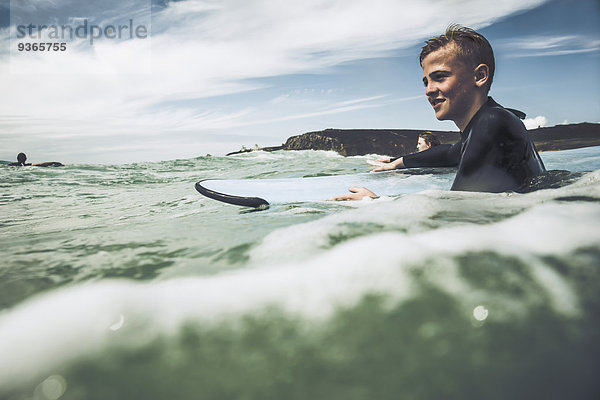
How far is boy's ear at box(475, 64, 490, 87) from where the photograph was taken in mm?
1879

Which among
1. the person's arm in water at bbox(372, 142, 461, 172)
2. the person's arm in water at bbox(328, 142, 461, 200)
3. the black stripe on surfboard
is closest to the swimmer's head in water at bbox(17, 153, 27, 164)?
the black stripe on surfboard

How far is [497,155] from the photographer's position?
161cm

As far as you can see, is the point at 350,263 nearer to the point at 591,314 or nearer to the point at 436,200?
the point at 591,314

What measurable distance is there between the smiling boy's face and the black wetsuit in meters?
0.16

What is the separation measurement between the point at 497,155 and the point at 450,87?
21.0 inches

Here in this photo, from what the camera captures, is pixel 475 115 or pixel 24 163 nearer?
pixel 475 115

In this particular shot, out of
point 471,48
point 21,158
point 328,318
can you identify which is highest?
point 471,48

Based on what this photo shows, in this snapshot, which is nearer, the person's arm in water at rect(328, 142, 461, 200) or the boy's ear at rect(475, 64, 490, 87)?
the boy's ear at rect(475, 64, 490, 87)

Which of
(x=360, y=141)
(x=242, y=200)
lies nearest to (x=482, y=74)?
(x=242, y=200)

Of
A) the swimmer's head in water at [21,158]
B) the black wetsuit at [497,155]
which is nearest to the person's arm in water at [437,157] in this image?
the black wetsuit at [497,155]

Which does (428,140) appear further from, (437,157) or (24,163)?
(24,163)

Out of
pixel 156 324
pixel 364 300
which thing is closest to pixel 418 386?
pixel 364 300

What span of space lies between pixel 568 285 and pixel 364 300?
0.45 m

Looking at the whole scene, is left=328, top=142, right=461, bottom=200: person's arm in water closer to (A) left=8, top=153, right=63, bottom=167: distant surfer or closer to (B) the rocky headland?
(B) the rocky headland
